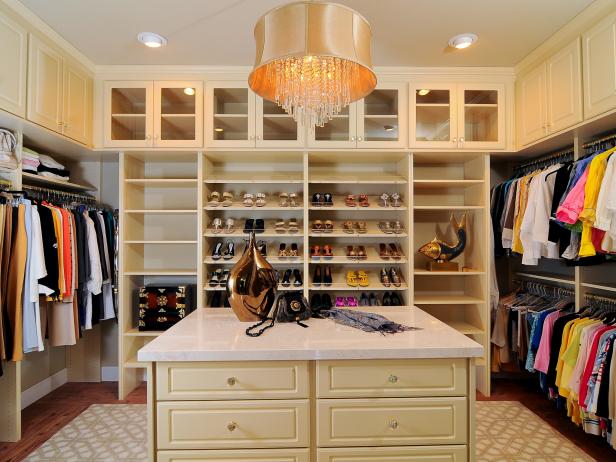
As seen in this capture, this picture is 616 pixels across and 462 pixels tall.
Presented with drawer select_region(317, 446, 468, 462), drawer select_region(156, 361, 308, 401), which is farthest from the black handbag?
drawer select_region(317, 446, 468, 462)

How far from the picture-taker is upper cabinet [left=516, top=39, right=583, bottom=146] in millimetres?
2230

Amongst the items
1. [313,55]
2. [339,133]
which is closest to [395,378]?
[313,55]

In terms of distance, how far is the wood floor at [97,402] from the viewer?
2.21 metres

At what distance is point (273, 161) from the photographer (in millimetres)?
3225

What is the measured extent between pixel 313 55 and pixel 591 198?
1754 mm

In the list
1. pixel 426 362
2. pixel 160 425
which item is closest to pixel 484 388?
pixel 426 362

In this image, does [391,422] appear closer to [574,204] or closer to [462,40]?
[574,204]

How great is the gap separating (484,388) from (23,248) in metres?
3.53

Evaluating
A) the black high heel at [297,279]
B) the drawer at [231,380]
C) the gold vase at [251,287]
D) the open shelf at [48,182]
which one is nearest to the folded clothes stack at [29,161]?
the open shelf at [48,182]

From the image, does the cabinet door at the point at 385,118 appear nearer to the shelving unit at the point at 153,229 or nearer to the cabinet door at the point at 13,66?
the shelving unit at the point at 153,229

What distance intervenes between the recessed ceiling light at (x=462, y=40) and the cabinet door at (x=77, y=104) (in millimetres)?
2701

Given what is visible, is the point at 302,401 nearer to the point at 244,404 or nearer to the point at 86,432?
the point at 244,404

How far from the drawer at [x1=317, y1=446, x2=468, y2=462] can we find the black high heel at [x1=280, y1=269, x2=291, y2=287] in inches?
65.0

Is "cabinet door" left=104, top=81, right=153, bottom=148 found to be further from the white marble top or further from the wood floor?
the wood floor
